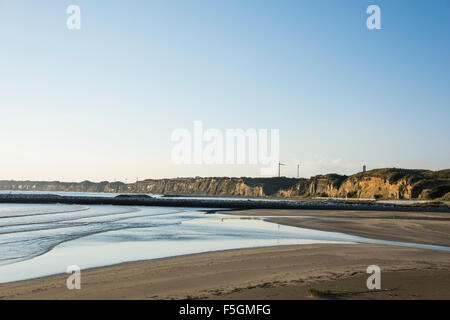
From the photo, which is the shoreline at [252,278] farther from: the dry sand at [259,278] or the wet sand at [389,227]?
the wet sand at [389,227]

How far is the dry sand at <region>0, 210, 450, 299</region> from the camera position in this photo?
943cm

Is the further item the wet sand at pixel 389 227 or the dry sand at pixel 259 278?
the wet sand at pixel 389 227

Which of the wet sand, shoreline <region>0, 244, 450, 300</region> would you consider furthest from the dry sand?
the wet sand

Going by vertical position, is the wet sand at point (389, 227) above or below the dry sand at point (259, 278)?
below

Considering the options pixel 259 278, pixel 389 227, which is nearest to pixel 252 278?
pixel 259 278

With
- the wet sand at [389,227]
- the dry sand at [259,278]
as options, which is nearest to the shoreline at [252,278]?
the dry sand at [259,278]

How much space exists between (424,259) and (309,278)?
260 inches

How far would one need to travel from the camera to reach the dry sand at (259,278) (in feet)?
30.9

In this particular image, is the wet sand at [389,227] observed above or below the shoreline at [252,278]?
below

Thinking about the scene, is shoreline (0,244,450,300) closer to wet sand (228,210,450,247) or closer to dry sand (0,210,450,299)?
dry sand (0,210,450,299)

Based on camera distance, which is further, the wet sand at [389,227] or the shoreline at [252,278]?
the wet sand at [389,227]

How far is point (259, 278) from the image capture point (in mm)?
11430
